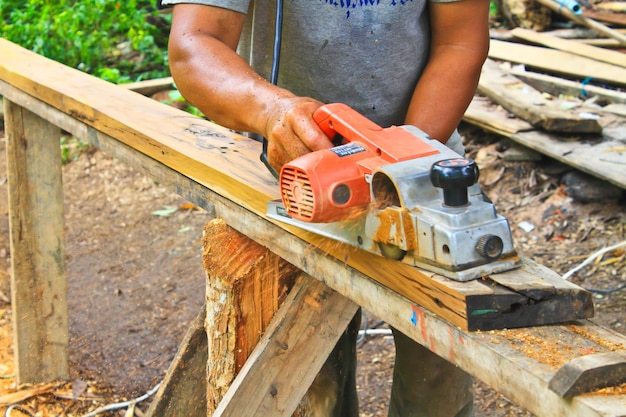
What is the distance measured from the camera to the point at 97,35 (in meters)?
6.31

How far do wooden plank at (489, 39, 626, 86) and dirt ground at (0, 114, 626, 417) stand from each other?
0.82 meters

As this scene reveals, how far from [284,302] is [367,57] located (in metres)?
0.73

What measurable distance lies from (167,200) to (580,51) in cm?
306

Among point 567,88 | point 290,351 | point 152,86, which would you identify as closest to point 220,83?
point 290,351

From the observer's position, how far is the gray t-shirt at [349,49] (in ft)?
6.98

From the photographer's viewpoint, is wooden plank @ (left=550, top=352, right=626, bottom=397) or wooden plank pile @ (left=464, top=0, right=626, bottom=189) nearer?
wooden plank @ (left=550, top=352, right=626, bottom=397)

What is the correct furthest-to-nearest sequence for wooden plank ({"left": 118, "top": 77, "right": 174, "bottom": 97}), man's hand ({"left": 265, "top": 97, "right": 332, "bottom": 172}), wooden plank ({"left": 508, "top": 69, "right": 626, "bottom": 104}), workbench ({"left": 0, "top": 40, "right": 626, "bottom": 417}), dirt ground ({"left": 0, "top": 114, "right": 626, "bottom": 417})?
wooden plank ({"left": 118, "top": 77, "right": 174, "bottom": 97}) → wooden plank ({"left": 508, "top": 69, "right": 626, "bottom": 104}) → dirt ground ({"left": 0, "top": 114, "right": 626, "bottom": 417}) → man's hand ({"left": 265, "top": 97, "right": 332, "bottom": 172}) → workbench ({"left": 0, "top": 40, "right": 626, "bottom": 417})

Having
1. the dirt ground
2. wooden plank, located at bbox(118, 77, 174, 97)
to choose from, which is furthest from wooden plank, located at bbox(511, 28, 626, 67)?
wooden plank, located at bbox(118, 77, 174, 97)

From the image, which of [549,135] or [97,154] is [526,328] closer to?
[549,135]

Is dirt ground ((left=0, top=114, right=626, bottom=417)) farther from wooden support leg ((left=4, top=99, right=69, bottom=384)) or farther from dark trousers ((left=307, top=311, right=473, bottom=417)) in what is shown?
dark trousers ((left=307, top=311, right=473, bottom=417))

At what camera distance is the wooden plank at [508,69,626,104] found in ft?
16.3

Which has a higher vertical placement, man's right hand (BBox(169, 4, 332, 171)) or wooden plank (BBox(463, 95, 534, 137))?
man's right hand (BBox(169, 4, 332, 171))

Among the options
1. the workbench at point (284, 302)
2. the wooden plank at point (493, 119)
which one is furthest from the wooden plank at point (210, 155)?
the wooden plank at point (493, 119)

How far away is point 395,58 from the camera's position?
2.23 meters
